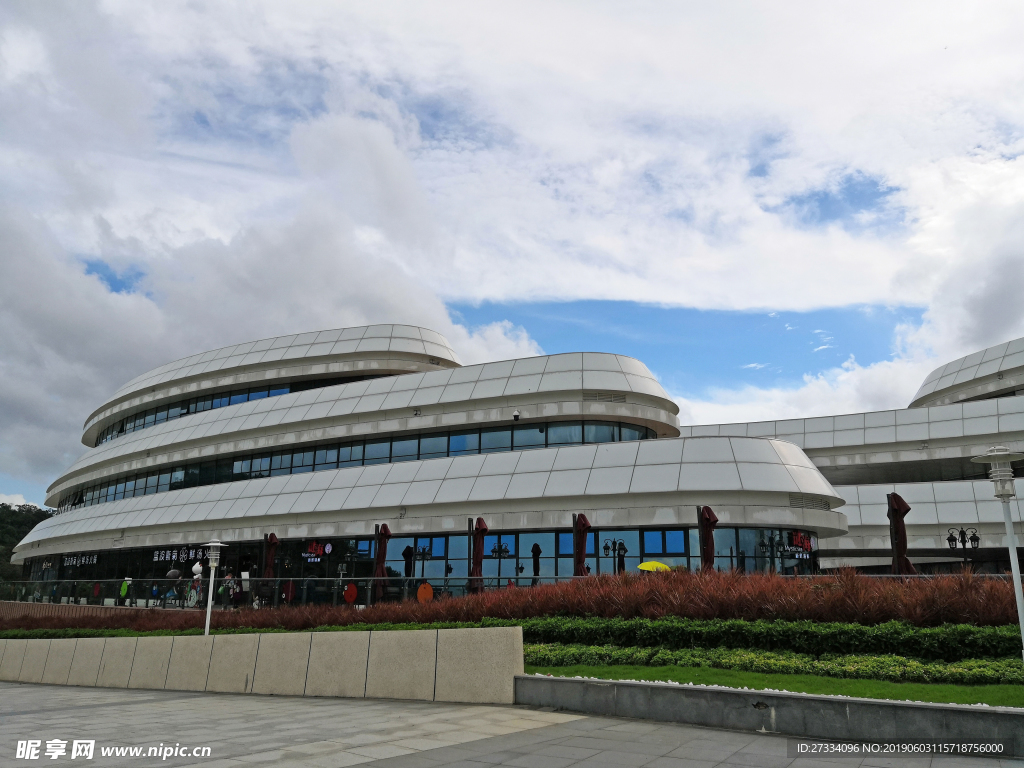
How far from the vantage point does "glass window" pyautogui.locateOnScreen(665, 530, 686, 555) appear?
1139 inches

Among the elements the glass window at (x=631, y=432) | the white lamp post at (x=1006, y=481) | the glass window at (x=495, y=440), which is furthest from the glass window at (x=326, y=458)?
the white lamp post at (x=1006, y=481)

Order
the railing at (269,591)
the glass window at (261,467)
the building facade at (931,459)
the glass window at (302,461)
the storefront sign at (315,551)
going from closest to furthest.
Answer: the railing at (269,591) < the storefront sign at (315,551) < the building facade at (931,459) < the glass window at (302,461) < the glass window at (261,467)

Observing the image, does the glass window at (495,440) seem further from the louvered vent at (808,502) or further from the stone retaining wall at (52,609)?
the stone retaining wall at (52,609)

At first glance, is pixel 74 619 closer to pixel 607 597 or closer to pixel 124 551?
A: pixel 124 551

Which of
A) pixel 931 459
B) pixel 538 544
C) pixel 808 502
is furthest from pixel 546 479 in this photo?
pixel 931 459

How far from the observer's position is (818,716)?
1087 cm

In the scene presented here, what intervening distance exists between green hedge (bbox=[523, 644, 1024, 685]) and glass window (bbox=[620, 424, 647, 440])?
2156 cm

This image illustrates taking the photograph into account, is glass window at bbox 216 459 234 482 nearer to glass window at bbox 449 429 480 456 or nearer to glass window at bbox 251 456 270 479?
glass window at bbox 251 456 270 479

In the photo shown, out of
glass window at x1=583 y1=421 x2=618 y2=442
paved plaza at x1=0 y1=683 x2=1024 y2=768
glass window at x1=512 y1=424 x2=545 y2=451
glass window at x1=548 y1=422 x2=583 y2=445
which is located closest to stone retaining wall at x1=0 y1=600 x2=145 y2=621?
paved plaza at x1=0 y1=683 x2=1024 y2=768

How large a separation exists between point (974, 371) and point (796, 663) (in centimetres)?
4482

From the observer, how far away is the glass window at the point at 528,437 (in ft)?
121

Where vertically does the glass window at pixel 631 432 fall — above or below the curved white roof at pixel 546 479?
above

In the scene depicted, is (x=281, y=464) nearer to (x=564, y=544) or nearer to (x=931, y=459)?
(x=564, y=544)

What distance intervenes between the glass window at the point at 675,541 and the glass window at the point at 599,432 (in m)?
8.08
